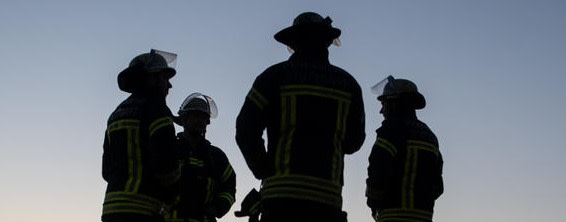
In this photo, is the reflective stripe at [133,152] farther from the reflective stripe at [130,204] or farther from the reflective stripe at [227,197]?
the reflective stripe at [227,197]

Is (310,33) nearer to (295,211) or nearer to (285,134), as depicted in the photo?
(285,134)

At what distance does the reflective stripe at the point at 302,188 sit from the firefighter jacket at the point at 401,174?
2801mm

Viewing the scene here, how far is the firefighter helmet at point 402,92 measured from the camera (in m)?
9.73

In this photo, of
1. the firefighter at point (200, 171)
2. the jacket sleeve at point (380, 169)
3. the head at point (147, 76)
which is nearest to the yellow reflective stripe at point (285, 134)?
the head at point (147, 76)

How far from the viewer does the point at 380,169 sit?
28.9ft

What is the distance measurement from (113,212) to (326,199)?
2421 mm

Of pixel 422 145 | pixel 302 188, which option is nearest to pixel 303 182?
pixel 302 188

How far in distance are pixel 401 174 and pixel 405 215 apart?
490 mm

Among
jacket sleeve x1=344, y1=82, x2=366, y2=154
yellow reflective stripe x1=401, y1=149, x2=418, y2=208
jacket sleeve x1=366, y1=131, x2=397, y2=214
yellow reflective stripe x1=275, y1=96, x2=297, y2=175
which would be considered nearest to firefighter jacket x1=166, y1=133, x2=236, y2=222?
jacket sleeve x1=366, y1=131, x2=397, y2=214

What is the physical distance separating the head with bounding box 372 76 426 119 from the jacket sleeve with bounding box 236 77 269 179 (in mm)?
3691

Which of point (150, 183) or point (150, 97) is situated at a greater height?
point (150, 97)

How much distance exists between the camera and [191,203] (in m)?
10.1

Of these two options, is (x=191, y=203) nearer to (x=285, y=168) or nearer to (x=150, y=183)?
(x=150, y=183)

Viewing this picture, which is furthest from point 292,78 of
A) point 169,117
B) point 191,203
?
point 191,203
